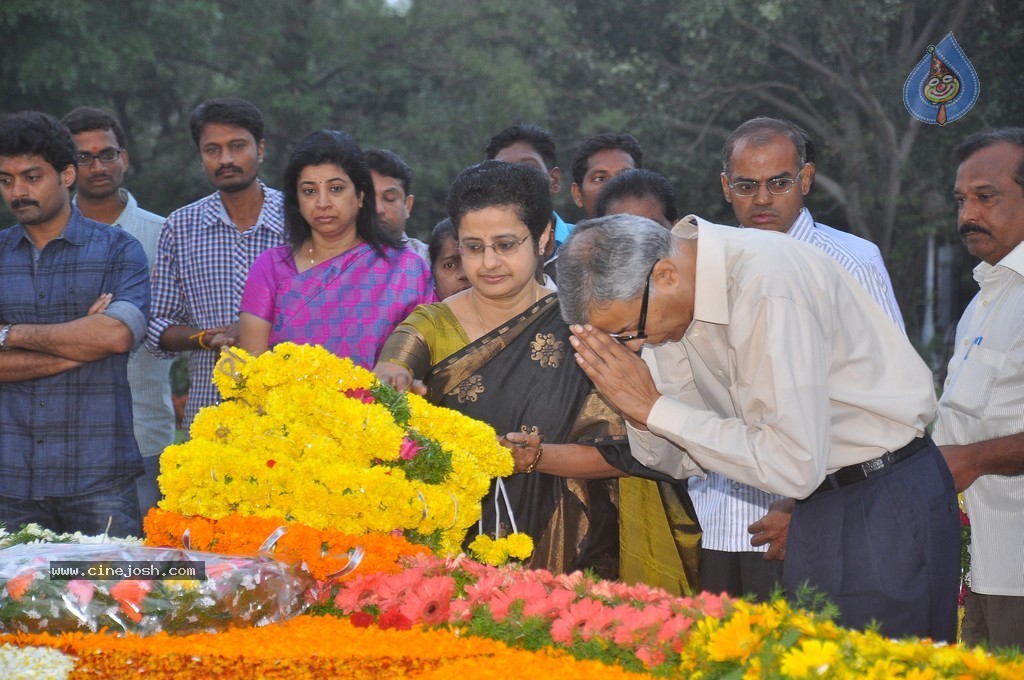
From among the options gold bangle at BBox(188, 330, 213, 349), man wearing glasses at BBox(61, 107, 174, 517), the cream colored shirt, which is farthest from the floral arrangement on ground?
man wearing glasses at BBox(61, 107, 174, 517)

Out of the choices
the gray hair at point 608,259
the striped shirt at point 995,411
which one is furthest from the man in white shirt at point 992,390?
the gray hair at point 608,259

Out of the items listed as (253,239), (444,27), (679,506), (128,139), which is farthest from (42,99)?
(679,506)

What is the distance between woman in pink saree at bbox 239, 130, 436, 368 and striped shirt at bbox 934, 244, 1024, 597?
2143mm

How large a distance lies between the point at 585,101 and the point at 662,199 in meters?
14.4

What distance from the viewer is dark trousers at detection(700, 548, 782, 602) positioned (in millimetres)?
4113

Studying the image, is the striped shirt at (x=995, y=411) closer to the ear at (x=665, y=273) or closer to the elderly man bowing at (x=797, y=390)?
the elderly man bowing at (x=797, y=390)

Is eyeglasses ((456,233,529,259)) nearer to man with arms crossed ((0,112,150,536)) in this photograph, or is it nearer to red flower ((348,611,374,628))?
red flower ((348,611,374,628))

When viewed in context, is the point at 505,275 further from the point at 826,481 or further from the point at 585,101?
the point at 585,101

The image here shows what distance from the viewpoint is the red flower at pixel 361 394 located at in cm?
327

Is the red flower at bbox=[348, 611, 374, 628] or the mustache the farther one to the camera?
the mustache

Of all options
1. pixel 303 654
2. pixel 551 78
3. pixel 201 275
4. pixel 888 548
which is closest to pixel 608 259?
pixel 888 548

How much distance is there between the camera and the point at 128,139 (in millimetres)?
20109

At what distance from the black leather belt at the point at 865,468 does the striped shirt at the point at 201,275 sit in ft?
10.6

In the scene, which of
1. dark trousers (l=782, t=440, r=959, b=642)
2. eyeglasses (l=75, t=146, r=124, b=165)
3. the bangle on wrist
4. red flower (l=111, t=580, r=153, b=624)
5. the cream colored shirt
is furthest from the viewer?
eyeglasses (l=75, t=146, r=124, b=165)
